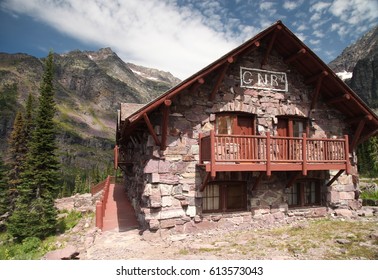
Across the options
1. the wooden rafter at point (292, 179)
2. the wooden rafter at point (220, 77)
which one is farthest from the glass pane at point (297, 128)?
the wooden rafter at point (220, 77)

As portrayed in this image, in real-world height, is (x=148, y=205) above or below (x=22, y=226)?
above

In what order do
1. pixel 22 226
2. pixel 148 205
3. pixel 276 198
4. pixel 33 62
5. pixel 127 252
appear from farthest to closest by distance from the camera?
1. pixel 33 62
2. pixel 22 226
3. pixel 276 198
4. pixel 148 205
5. pixel 127 252

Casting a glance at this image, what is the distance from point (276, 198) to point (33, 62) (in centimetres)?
20791

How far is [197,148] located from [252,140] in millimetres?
2021

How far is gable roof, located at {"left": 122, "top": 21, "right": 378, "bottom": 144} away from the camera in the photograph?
9940 millimetres

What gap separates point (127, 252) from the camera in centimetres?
771

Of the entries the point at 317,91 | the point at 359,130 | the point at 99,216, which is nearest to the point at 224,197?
the point at 99,216

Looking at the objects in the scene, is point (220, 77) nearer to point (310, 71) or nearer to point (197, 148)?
point (197, 148)

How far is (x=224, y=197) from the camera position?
10.2m

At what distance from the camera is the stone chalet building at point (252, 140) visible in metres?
9.19

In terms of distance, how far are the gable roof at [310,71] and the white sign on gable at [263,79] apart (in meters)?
0.54
